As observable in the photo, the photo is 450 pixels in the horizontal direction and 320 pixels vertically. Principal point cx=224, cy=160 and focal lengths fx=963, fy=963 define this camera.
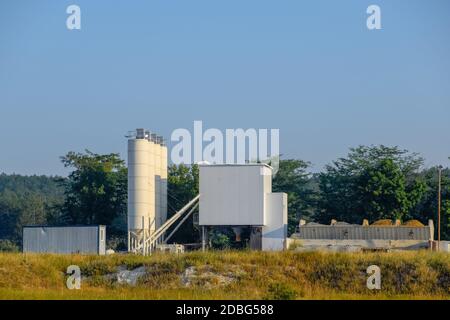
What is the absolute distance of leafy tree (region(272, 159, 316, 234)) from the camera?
3408 inches

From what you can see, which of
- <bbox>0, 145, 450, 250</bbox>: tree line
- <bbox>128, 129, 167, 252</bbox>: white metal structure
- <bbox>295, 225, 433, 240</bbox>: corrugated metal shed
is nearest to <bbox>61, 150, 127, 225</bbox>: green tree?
<bbox>0, 145, 450, 250</bbox>: tree line

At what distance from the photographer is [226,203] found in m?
67.1

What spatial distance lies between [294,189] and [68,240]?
32036 millimetres

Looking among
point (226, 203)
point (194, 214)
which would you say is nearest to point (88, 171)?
point (194, 214)

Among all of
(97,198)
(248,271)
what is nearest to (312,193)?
(97,198)

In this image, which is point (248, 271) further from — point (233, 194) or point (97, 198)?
point (97, 198)

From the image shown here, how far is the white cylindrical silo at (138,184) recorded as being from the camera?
226 ft

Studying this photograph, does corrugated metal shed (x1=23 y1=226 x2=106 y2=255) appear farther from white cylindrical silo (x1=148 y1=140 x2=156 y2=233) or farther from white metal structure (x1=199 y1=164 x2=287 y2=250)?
white metal structure (x1=199 y1=164 x2=287 y2=250)

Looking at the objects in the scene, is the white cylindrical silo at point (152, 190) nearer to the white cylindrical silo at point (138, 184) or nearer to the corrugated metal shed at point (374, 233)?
the white cylindrical silo at point (138, 184)

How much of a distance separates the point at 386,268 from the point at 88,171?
145 ft

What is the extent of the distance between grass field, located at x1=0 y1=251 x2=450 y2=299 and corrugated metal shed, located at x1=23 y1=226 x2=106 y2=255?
16755mm

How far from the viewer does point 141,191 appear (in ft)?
228
